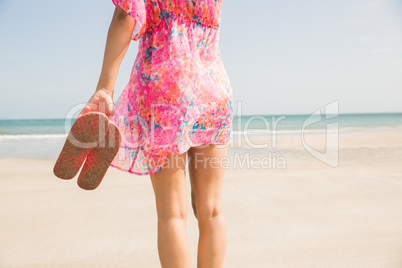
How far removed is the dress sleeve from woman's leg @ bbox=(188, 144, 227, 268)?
18.7 inches

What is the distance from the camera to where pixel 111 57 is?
98 centimetres

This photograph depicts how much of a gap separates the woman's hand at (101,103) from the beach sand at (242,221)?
1081mm

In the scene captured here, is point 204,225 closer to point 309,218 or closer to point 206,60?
point 206,60

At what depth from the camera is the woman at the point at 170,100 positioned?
3.29ft

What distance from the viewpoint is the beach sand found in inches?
71.0

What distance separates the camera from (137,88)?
1.11 m

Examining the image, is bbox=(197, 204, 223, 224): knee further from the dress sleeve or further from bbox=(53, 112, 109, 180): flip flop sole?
the dress sleeve

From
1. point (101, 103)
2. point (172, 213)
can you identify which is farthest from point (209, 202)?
point (101, 103)

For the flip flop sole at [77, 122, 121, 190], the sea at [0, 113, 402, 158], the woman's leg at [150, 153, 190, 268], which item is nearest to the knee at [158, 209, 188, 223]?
the woman's leg at [150, 153, 190, 268]

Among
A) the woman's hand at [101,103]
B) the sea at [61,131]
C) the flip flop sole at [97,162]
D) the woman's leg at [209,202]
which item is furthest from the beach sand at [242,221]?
the sea at [61,131]

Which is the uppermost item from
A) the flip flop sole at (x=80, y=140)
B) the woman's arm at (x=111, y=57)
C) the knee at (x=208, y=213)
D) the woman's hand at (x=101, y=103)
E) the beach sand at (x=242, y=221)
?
the woman's arm at (x=111, y=57)

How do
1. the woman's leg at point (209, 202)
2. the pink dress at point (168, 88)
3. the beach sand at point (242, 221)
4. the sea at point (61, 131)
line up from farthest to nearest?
the sea at point (61, 131), the beach sand at point (242, 221), the woman's leg at point (209, 202), the pink dress at point (168, 88)

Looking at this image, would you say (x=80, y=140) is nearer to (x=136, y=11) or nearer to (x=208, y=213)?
(x=136, y=11)

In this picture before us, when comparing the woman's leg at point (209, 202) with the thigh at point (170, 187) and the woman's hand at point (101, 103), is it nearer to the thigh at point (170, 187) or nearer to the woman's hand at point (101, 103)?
the thigh at point (170, 187)
